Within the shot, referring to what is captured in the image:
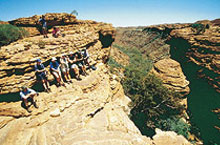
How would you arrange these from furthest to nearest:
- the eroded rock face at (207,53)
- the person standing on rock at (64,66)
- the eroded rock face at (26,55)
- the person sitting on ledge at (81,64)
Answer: the eroded rock face at (207,53) → the person sitting on ledge at (81,64) → the person standing on rock at (64,66) → the eroded rock face at (26,55)

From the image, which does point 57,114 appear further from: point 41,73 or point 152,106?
point 152,106

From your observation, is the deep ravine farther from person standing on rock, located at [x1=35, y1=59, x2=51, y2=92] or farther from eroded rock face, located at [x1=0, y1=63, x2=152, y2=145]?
person standing on rock, located at [x1=35, y1=59, x2=51, y2=92]

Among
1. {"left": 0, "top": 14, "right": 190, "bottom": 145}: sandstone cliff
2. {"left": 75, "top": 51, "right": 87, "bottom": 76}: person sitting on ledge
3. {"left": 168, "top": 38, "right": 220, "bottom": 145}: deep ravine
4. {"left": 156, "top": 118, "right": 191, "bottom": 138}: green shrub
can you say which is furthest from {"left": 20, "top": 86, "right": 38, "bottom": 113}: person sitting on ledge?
{"left": 168, "top": 38, "right": 220, "bottom": 145}: deep ravine

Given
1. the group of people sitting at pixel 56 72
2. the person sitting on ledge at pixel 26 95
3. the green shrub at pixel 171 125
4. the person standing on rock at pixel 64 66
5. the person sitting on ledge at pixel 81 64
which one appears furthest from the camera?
the green shrub at pixel 171 125

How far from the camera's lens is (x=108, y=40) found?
13.6 meters

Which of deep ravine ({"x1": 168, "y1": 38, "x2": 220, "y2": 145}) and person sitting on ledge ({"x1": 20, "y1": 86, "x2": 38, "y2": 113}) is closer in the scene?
person sitting on ledge ({"x1": 20, "y1": 86, "x2": 38, "y2": 113})

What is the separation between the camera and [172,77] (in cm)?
1845

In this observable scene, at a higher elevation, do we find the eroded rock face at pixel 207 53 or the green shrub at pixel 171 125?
the eroded rock face at pixel 207 53

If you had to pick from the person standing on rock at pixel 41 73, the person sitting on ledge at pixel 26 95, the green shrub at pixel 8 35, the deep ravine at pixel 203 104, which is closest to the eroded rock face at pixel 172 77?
the deep ravine at pixel 203 104

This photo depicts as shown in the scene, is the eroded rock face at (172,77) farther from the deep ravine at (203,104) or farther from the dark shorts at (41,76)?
the dark shorts at (41,76)

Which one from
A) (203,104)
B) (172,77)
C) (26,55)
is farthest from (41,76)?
(203,104)

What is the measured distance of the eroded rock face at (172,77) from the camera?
57.4 ft

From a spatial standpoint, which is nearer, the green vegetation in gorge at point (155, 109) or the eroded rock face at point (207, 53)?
the green vegetation in gorge at point (155, 109)

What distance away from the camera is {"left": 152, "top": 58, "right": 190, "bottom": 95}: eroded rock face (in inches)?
689
